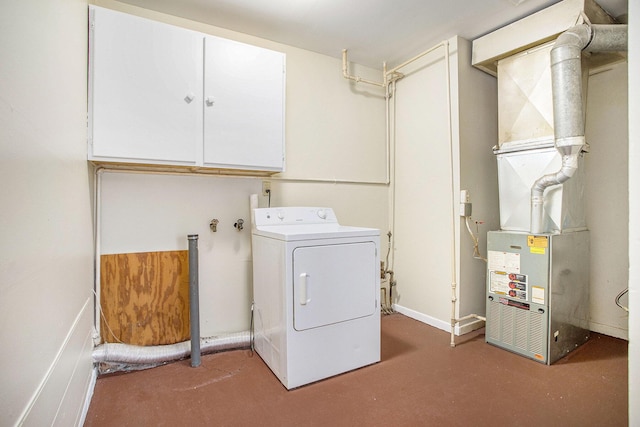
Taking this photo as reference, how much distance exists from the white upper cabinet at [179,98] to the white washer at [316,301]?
71cm

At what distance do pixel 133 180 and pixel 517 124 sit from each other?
10.0ft

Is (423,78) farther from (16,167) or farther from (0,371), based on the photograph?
(0,371)

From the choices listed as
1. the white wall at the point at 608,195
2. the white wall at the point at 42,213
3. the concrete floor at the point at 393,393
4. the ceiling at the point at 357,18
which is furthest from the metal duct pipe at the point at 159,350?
the white wall at the point at 608,195

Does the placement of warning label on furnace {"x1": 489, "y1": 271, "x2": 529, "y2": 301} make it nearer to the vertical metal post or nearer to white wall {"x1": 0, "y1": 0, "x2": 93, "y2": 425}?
the vertical metal post

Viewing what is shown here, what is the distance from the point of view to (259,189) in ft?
8.83

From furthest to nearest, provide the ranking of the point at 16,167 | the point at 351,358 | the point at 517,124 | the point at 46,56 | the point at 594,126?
the point at 594,126
the point at 517,124
the point at 351,358
the point at 46,56
the point at 16,167

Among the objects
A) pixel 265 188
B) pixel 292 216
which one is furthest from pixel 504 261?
pixel 265 188

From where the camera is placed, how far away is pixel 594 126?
8.86 ft

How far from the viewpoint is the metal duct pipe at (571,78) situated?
2.03 metres

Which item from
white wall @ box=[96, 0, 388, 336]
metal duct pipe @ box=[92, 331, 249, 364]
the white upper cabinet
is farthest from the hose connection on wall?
the white upper cabinet

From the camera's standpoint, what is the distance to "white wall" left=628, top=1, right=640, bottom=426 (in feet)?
3.35

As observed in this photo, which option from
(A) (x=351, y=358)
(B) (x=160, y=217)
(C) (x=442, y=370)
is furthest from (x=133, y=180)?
(C) (x=442, y=370)

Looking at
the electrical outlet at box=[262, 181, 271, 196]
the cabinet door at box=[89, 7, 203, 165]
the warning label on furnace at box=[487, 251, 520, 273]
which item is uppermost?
the cabinet door at box=[89, 7, 203, 165]

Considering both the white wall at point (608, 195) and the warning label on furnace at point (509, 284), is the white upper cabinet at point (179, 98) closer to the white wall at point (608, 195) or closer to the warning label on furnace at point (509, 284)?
the warning label on furnace at point (509, 284)
